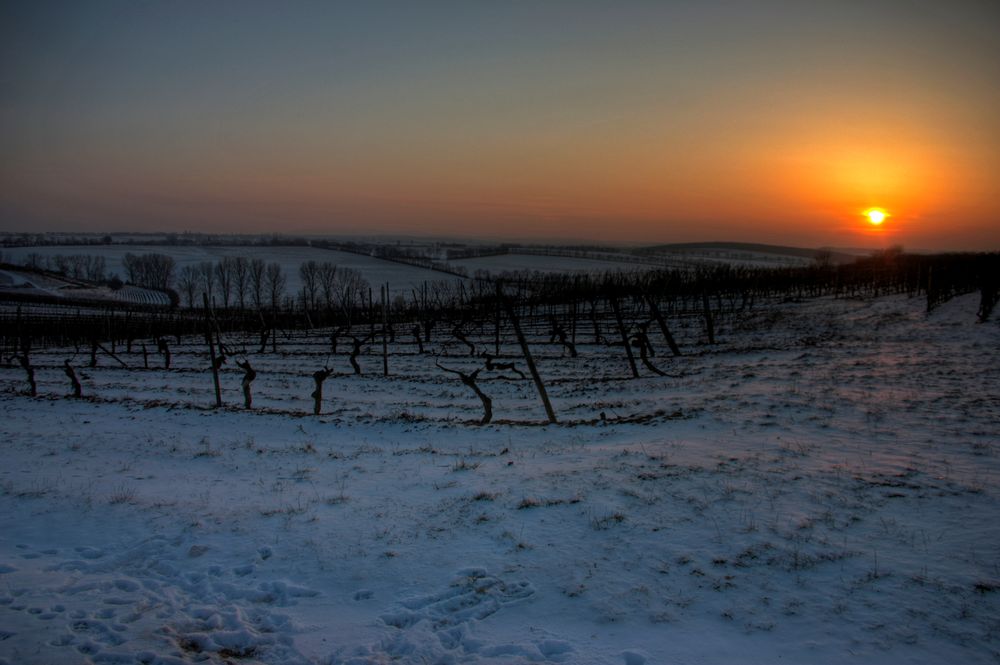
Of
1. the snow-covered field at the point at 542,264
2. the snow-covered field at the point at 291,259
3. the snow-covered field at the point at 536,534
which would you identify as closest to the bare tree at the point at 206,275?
the snow-covered field at the point at 291,259

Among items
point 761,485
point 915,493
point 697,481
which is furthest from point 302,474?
point 915,493

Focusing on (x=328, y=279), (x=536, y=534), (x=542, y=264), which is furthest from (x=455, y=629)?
(x=542, y=264)

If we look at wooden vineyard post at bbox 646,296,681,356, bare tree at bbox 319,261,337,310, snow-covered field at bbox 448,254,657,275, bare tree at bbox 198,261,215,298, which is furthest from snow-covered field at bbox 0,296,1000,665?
snow-covered field at bbox 448,254,657,275

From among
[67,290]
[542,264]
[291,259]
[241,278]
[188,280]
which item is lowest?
[67,290]

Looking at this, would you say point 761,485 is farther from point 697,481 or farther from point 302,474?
point 302,474

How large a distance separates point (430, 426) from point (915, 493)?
9.85 meters

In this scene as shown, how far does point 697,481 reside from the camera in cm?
841

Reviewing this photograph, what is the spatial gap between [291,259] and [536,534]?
14965cm

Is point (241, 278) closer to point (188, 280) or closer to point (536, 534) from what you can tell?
point (188, 280)

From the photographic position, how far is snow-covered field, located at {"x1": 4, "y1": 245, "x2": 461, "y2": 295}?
369 feet

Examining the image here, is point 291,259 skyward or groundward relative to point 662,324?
skyward

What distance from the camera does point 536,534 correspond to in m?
7.25

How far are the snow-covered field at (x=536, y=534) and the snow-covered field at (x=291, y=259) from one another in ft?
282

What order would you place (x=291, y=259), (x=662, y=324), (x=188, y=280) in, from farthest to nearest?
(x=291, y=259), (x=188, y=280), (x=662, y=324)
